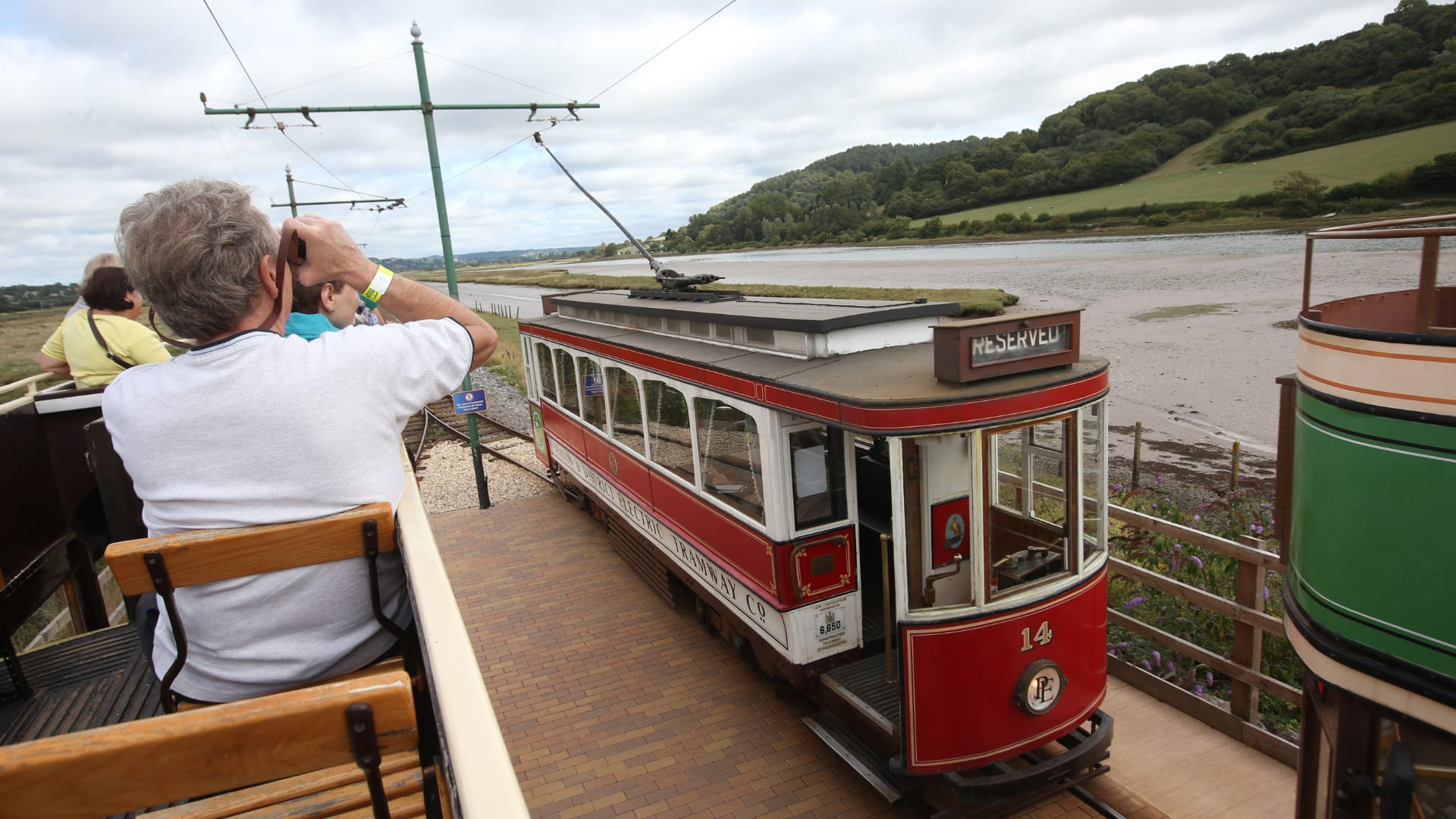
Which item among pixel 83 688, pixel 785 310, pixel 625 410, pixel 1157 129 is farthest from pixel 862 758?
pixel 1157 129

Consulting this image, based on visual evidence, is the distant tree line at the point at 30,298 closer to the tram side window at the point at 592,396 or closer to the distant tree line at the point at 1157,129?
the tram side window at the point at 592,396

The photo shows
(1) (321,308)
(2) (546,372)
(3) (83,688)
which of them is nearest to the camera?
(1) (321,308)

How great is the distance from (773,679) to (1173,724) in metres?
2.97

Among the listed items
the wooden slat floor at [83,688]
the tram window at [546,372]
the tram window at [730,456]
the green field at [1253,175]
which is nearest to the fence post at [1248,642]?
the tram window at [730,456]

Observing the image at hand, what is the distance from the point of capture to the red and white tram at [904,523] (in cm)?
459

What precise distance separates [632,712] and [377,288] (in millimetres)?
5245

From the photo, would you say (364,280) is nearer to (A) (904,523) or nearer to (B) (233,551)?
(B) (233,551)

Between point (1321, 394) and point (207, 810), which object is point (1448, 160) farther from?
point (207, 810)

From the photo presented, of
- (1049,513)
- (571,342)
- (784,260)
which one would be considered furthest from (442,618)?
(784,260)

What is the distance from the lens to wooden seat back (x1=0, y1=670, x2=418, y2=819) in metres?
1.15

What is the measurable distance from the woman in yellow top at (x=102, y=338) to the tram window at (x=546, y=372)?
22.3ft

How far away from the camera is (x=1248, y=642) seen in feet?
17.4

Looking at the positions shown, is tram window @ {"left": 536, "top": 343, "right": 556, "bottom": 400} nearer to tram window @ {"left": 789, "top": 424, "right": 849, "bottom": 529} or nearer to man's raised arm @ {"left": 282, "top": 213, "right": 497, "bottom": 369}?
tram window @ {"left": 789, "top": 424, "right": 849, "bottom": 529}

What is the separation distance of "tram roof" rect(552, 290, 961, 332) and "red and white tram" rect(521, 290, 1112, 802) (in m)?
0.03
